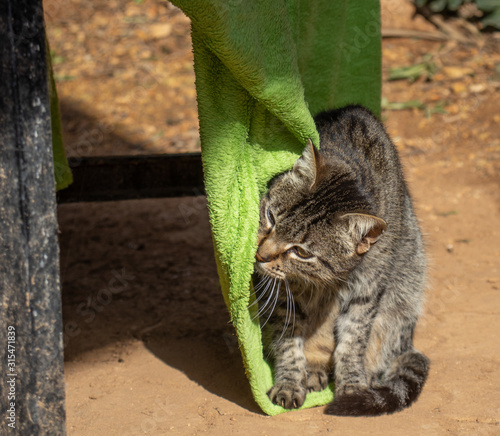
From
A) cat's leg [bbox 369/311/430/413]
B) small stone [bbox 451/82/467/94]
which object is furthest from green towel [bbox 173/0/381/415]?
small stone [bbox 451/82/467/94]

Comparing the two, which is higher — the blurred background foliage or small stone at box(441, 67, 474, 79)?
the blurred background foliage

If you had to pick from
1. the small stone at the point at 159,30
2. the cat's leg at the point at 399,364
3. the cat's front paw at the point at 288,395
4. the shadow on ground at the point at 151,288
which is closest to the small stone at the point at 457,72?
the small stone at the point at 159,30

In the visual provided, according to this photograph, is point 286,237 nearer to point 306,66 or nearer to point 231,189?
point 231,189

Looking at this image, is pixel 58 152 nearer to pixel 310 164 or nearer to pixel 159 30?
pixel 310 164

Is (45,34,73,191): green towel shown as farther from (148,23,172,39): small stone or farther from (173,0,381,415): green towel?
(148,23,172,39): small stone

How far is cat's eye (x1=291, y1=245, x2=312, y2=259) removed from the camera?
8.55 ft

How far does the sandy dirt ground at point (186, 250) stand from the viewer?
2.60m

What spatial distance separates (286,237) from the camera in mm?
2580

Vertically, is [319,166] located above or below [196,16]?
below

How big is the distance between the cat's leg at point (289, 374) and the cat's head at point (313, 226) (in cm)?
35

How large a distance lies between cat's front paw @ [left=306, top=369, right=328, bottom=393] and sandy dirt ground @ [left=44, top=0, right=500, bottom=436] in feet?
0.57

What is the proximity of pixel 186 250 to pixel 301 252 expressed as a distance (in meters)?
1.63

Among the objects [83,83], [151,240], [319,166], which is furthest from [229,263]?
[83,83]

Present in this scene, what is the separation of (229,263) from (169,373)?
32.3 inches
